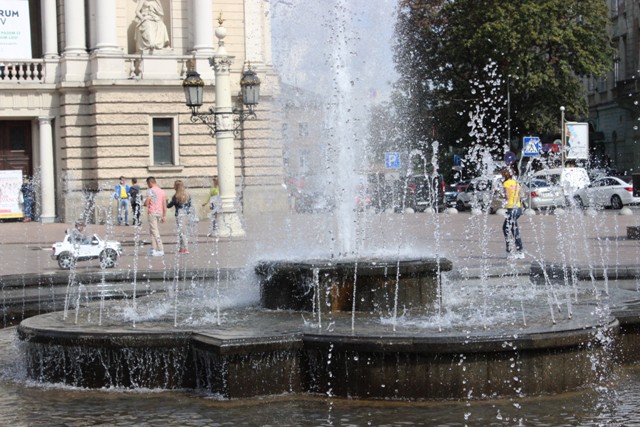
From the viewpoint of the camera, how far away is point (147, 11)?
3897cm

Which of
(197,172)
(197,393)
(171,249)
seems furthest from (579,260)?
(197,172)

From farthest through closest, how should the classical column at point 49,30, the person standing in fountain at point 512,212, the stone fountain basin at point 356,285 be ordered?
the classical column at point 49,30, the person standing in fountain at point 512,212, the stone fountain basin at point 356,285

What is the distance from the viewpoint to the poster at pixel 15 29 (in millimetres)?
39469

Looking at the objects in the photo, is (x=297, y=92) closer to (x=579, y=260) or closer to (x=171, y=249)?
(x=579, y=260)

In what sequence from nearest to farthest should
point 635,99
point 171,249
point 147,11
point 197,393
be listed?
point 197,393 < point 171,249 < point 147,11 < point 635,99

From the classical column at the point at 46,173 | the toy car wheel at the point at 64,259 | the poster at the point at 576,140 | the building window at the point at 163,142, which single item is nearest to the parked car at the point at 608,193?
the poster at the point at 576,140

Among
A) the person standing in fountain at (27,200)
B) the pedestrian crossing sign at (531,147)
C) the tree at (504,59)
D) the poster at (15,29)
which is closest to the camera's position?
the person standing in fountain at (27,200)

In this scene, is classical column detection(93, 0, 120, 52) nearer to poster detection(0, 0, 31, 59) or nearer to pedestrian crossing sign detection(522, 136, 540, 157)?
A: poster detection(0, 0, 31, 59)

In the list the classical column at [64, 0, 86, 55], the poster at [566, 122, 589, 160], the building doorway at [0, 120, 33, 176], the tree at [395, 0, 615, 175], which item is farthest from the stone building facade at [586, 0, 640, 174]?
the building doorway at [0, 120, 33, 176]

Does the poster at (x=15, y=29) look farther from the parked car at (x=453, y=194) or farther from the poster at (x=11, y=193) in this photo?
the parked car at (x=453, y=194)

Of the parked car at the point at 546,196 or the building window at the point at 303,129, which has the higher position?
the building window at the point at 303,129

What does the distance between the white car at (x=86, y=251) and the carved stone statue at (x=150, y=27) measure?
18.1 metres

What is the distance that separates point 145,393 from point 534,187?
37.8 meters

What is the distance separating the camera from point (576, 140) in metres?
45.0
